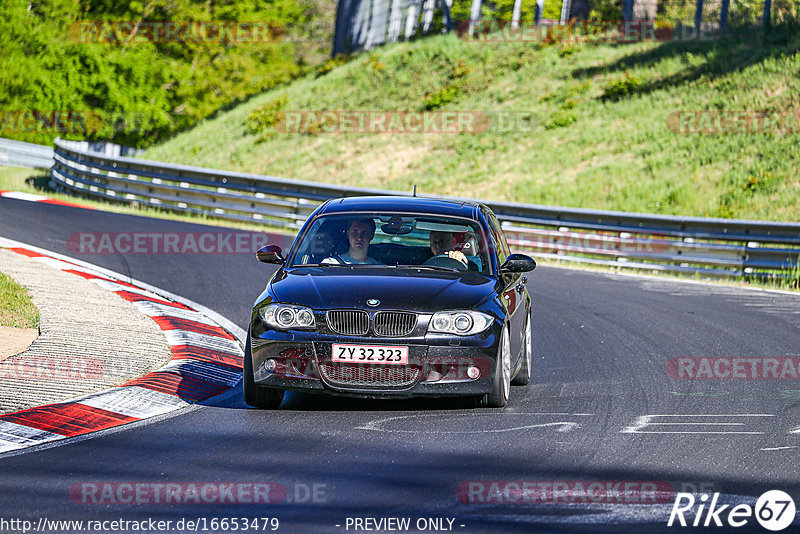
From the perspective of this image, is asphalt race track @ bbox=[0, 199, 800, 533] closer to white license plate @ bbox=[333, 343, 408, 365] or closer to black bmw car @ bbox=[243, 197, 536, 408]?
black bmw car @ bbox=[243, 197, 536, 408]

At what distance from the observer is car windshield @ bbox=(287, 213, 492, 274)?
28.3ft

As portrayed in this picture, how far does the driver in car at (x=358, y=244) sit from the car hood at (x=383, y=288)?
23cm

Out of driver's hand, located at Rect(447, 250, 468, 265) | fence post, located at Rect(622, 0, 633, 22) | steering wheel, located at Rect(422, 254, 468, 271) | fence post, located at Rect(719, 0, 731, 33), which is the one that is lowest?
steering wheel, located at Rect(422, 254, 468, 271)

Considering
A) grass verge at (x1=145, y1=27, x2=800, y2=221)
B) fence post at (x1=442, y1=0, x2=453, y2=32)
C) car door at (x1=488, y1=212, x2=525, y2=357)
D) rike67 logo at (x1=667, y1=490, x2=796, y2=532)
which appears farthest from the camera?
fence post at (x1=442, y1=0, x2=453, y2=32)

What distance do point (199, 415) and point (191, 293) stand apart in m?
6.50

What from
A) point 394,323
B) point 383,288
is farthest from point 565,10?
point 394,323

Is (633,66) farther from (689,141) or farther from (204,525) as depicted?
(204,525)

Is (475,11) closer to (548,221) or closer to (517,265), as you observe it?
(548,221)

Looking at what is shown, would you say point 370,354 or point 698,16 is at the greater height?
point 698,16

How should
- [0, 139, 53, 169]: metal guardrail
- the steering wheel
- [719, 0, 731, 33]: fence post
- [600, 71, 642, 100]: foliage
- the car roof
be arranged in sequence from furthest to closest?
[0, 139, 53, 169]: metal guardrail, [719, 0, 731, 33]: fence post, [600, 71, 642, 100]: foliage, the car roof, the steering wheel

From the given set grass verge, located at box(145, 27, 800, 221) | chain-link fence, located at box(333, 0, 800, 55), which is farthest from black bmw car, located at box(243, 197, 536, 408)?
chain-link fence, located at box(333, 0, 800, 55)

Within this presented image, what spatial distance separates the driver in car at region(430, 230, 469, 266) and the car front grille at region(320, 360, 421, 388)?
146 cm

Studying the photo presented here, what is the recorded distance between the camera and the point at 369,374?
751 cm

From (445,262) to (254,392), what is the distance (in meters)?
1.85
